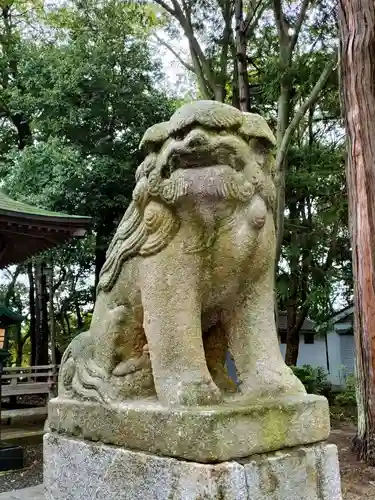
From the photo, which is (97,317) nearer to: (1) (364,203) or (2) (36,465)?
(1) (364,203)

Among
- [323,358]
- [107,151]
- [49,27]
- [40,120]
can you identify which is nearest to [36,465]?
[107,151]

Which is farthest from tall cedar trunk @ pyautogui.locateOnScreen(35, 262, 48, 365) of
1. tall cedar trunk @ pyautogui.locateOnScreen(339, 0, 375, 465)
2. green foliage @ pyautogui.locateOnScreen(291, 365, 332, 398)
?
tall cedar trunk @ pyautogui.locateOnScreen(339, 0, 375, 465)

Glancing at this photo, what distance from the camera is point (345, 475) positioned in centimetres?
571

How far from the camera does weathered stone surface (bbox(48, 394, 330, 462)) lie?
187 cm

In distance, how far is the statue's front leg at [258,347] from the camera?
2.14m

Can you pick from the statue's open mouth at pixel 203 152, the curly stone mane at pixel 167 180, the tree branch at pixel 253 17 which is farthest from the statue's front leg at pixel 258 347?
the tree branch at pixel 253 17

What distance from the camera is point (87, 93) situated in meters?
11.7

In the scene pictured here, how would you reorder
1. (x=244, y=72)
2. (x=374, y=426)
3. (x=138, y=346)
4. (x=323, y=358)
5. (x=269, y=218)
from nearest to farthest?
(x=269, y=218)
(x=138, y=346)
(x=374, y=426)
(x=244, y=72)
(x=323, y=358)

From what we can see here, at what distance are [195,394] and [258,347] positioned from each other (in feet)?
1.14

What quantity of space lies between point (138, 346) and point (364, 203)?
4542 mm

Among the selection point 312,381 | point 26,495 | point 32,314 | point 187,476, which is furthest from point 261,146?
point 32,314

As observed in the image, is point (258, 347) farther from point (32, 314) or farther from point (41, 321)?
point (32, 314)

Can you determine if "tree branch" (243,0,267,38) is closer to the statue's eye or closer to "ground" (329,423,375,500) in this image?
"ground" (329,423,375,500)

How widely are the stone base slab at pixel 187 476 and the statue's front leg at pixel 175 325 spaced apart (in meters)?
0.27
